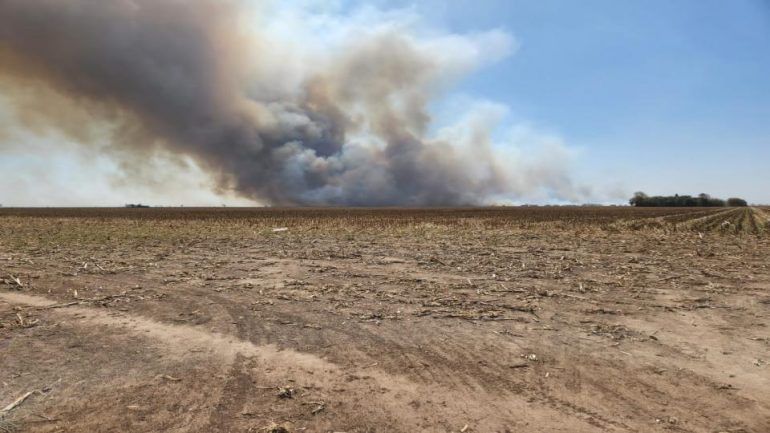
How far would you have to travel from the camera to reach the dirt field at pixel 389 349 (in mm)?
5062

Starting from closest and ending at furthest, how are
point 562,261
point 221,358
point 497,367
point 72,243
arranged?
point 497,367 → point 221,358 → point 562,261 → point 72,243

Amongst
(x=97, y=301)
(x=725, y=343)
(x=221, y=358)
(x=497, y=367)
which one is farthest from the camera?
(x=97, y=301)

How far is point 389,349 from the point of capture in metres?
7.08

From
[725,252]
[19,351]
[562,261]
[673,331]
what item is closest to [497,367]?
[673,331]

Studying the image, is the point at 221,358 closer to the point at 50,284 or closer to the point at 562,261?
the point at 50,284

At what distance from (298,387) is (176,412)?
1.36 meters

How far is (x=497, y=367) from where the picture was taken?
6.35 metres

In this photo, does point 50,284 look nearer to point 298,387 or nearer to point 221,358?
point 221,358

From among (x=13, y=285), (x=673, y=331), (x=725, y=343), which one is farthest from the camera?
(x=13, y=285)

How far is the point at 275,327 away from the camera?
8.26 meters

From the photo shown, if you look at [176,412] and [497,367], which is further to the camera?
Result: [497,367]

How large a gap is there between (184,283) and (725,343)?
11629 mm

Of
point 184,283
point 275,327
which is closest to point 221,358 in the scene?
point 275,327

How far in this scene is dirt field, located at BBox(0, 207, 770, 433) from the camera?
16.6 feet
